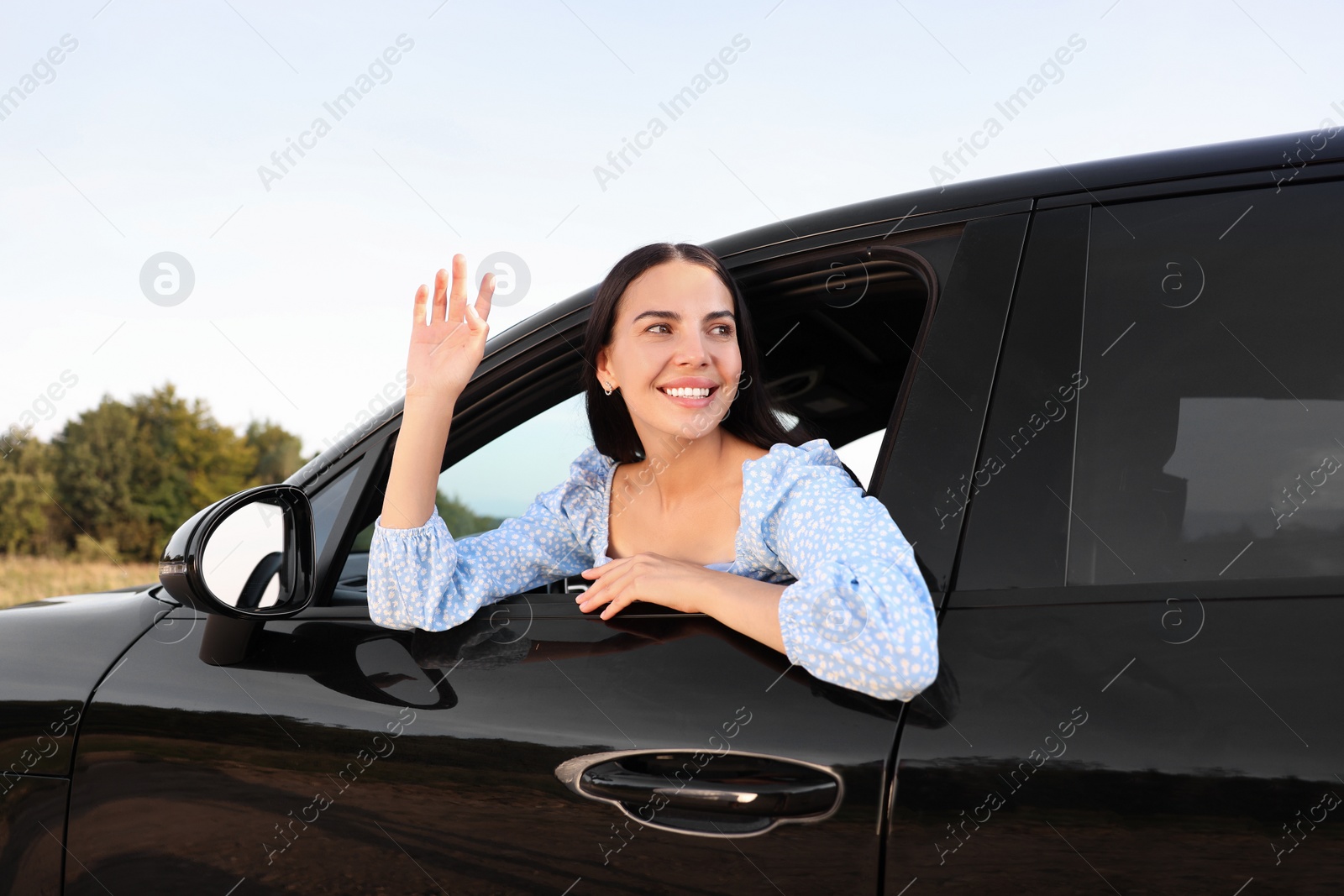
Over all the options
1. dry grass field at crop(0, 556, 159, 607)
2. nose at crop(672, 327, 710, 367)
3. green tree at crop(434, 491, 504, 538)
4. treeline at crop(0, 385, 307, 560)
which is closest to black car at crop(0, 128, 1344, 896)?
nose at crop(672, 327, 710, 367)

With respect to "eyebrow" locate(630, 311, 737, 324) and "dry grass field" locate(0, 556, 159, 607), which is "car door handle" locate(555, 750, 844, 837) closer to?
"eyebrow" locate(630, 311, 737, 324)

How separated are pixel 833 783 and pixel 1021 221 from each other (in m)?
0.83

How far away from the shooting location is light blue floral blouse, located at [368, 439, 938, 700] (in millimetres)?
1136

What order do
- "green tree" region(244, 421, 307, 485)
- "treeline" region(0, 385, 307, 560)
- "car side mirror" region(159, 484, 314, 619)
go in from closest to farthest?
"car side mirror" region(159, 484, 314, 619), "treeline" region(0, 385, 307, 560), "green tree" region(244, 421, 307, 485)

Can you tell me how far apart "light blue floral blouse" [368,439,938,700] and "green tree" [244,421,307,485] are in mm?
30681

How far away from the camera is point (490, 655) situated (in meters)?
1.42

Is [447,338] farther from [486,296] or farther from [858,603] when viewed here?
[858,603]

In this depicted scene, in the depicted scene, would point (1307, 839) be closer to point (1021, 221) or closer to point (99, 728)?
point (1021, 221)

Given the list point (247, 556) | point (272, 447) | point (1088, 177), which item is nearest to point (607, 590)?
point (247, 556)

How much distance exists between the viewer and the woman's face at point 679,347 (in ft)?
5.65

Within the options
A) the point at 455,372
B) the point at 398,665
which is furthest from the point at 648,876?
the point at 455,372

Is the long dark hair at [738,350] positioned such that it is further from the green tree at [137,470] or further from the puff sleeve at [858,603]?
the green tree at [137,470]

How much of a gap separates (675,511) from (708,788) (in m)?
0.70

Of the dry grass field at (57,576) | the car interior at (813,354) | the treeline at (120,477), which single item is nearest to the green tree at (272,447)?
the treeline at (120,477)
